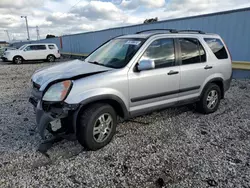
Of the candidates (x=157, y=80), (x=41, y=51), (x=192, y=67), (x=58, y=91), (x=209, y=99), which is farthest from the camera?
(x=41, y=51)

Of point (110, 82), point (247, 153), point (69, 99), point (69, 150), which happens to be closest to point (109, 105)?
point (110, 82)

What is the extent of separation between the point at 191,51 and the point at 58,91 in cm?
278

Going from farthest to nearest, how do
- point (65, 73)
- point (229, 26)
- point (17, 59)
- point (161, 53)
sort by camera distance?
point (17, 59), point (229, 26), point (161, 53), point (65, 73)

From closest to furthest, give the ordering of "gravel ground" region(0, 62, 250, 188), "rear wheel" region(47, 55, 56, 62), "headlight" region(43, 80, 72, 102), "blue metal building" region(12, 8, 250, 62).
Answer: "gravel ground" region(0, 62, 250, 188), "headlight" region(43, 80, 72, 102), "blue metal building" region(12, 8, 250, 62), "rear wheel" region(47, 55, 56, 62)

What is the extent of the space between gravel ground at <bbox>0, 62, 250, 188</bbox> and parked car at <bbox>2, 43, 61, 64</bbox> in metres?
14.9

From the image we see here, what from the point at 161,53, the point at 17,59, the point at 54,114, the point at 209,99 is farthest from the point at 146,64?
the point at 17,59

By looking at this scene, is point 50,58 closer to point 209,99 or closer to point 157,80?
point 209,99

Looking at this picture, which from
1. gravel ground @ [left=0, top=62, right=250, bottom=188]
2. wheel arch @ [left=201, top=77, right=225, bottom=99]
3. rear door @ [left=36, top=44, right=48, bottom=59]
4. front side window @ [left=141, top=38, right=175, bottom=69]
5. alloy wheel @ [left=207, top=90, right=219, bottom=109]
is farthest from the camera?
rear door @ [left=36, top=44, right=48, bottom=59]

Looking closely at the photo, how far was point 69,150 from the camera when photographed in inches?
130

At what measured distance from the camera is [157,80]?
12.0ft

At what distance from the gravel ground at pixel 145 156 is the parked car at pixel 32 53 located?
14866 mm

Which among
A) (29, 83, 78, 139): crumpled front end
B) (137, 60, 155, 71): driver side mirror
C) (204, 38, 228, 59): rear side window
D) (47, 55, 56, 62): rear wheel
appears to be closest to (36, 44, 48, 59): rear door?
(47, 55, 56, 62): rear wheel

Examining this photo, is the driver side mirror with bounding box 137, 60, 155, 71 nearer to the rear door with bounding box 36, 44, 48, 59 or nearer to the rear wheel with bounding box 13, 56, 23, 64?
the rear door with bounding box 36, 44, 48, 59

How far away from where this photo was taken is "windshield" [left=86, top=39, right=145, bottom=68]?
139 inches
